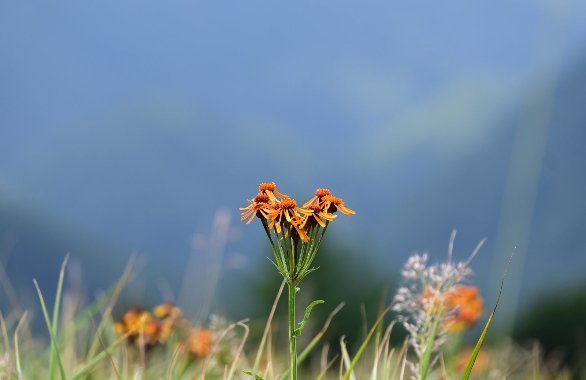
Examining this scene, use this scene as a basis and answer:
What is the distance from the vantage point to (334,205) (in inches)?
83.8

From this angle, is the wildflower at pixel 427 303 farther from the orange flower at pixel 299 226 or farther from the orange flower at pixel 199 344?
the orange flower at pixel 199 344

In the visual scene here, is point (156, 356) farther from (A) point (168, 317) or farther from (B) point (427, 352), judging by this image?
(B) point (427, 352)

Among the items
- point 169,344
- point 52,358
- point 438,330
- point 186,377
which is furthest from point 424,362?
point 169,344

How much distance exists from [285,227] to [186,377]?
221 cm

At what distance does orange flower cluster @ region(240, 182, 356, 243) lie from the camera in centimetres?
203

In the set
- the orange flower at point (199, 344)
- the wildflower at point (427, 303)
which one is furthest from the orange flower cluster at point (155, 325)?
the wildflower at point (427, 303)

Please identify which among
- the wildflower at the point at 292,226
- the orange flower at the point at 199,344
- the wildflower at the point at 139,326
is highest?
the wildflower at the point at 292,226

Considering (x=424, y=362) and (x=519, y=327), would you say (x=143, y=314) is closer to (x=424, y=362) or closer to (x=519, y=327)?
(x=424, y=362)

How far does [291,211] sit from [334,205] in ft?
0.45

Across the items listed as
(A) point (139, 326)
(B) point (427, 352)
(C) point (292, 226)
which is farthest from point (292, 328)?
(A) point (139, 326)

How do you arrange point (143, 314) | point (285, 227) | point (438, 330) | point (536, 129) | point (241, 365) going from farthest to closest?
point (536, 129)
point (143, 314)
point (241, 365)
point (438, 330)
point (285, 227)

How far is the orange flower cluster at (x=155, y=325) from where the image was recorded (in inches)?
170

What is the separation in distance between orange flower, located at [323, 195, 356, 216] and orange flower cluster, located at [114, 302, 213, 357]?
2300 mm

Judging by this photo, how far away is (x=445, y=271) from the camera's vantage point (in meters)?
2.62
